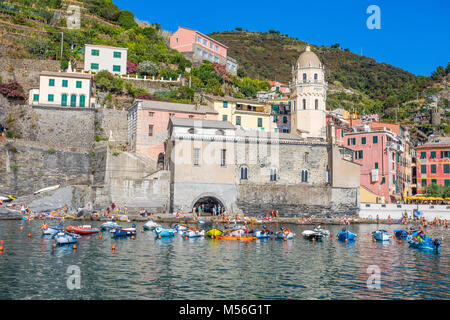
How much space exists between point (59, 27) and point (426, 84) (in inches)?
3429

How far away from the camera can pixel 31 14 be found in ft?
243

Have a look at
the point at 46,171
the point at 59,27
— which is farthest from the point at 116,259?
the point at 59,27

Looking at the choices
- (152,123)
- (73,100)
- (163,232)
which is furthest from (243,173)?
(73,100)

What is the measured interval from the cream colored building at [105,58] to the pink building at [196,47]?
61.1ft

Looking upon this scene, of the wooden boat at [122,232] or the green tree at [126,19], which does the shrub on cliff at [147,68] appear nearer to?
the green tree at [126,19]

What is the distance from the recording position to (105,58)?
65188 mm

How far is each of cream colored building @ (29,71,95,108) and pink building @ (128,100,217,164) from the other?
638cm

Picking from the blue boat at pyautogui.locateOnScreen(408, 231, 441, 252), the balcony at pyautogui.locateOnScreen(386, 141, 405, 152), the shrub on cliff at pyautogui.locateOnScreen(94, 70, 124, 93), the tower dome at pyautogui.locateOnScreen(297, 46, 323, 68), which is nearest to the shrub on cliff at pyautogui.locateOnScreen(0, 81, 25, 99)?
the shrub on cliff at pyautogui.locateOnScreen(94, 70, 124, 93)

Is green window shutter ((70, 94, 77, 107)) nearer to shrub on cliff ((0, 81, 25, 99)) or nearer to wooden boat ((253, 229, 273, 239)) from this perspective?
shrub on cliff ((0, 81, 25, 99))

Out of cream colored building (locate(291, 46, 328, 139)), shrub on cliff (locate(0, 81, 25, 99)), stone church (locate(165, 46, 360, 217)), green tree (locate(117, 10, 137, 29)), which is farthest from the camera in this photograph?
green tree (locate(117, 10, 137, 29))

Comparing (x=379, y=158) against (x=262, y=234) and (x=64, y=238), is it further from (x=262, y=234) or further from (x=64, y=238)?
(x=64, y=238)

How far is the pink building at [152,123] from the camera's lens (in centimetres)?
5438

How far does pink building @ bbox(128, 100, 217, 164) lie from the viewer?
178 ft
